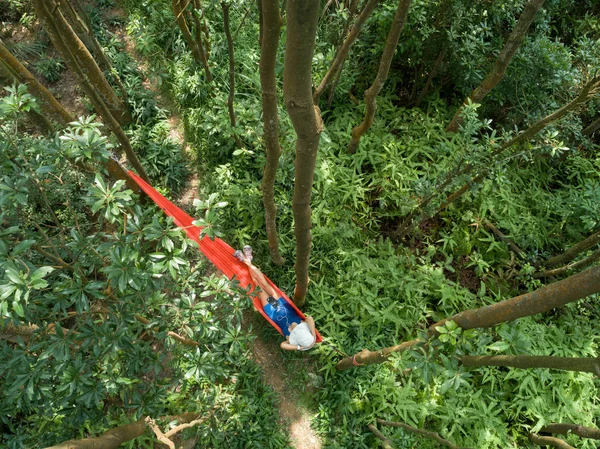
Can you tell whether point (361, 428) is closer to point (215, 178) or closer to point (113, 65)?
point (215, 178)

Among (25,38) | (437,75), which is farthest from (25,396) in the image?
(25,38)

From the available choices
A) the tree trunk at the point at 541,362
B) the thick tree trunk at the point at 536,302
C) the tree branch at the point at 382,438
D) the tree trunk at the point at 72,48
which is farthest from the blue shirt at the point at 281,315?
the tree trunk at the point at 72,48

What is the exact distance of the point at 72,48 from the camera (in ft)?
9.39

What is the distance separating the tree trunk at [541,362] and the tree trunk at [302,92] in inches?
43.8

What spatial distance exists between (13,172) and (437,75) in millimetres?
3931

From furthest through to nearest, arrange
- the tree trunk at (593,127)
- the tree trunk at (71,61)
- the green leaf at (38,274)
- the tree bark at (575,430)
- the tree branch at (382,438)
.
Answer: the tree trunk at (593,127)
the tree branch at (382,438)
the tree trunk at (71,61)
the tree bark at (575,430)
the green leaf at (38,274)

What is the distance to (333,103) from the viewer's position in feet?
13.9

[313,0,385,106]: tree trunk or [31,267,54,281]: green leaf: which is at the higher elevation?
[313,0,385,106]: tree trunk

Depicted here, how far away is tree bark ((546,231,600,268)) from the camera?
3.18 m

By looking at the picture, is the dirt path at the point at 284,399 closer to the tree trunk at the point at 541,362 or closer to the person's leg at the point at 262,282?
the person's leg at the point at 262,282

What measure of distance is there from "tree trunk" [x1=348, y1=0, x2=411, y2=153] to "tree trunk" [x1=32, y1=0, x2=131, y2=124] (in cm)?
212

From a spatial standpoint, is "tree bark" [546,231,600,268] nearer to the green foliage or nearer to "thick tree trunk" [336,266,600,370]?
the green foliage

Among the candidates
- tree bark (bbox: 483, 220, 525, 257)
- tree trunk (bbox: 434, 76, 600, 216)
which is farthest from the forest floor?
tree bark (bbox: 483, 220, 525, 257)

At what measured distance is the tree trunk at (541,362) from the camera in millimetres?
1462
